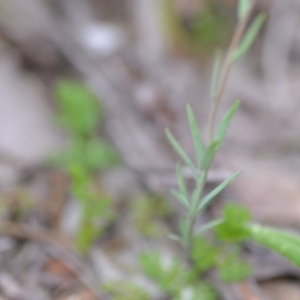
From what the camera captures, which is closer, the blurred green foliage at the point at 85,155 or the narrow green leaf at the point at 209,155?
the narrow green leaf at the point at 209,155

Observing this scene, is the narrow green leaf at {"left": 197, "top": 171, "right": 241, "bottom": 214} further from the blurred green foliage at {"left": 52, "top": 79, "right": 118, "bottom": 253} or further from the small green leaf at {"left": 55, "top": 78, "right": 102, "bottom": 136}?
the small green leaf at {"left": 55, "top": 78, "right": 102, "bottom": 136}

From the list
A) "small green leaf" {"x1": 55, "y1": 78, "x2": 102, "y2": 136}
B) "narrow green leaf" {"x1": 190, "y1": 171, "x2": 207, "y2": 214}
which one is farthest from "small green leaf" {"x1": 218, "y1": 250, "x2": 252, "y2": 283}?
"small green leaf" {"x1": 55, "y1": 78, "x2": 102, "y2": 136}

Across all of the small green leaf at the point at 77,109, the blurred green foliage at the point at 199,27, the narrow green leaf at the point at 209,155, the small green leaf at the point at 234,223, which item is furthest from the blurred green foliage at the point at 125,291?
the blurred green foliage at the point at 199,27

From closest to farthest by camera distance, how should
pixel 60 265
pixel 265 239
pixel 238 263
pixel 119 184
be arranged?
1. pixel 265 239
2. pixel 238 263
3. pixel 60 265
4. pixel 119 184

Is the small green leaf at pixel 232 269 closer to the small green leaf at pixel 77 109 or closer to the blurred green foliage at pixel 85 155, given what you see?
the blurred green foliage at pixel 85 155

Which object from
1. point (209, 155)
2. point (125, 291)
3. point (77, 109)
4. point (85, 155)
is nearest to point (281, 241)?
point (209, 155)

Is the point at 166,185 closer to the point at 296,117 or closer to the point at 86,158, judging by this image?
the point at 86,158

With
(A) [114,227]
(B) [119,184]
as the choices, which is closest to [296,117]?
(B) [119,184]
